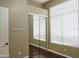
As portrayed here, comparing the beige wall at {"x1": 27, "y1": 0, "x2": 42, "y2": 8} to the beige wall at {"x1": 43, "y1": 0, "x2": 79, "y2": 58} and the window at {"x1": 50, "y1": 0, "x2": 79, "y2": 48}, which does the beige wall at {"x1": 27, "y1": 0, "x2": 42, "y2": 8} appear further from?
the window at {"x1": 50, "y1": 0, "x2": 79, "y2": 48}

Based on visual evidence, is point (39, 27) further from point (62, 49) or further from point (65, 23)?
point (62, 49)

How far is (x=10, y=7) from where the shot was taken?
311 centimetres

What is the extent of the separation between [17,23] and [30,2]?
31.8 inches

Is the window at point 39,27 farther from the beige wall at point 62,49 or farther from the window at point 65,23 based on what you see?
the beige wall at point 62,49

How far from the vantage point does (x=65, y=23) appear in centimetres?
429

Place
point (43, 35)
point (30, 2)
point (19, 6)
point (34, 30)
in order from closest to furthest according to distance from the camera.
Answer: point (19, 6) → point (30, 2) → point (34, 30) → point (43, 35)

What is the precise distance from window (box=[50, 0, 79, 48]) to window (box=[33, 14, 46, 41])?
422 mm

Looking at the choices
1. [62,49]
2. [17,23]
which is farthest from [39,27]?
[17,23]

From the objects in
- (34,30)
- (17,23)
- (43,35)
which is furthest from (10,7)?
(43,35)

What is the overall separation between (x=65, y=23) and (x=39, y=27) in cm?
103

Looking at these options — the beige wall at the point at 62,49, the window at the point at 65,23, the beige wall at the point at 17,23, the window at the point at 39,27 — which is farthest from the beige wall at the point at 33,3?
the window at the point at 39,27

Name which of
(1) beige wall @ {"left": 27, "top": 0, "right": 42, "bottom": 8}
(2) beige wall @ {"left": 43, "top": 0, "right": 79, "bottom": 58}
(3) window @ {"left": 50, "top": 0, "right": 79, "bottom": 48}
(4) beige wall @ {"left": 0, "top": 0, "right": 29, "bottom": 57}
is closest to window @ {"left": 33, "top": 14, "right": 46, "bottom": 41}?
(3) window @ {"left": 50, "top": 0, "right": 79, "bottom": 48}

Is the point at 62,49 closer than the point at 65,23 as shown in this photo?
Yes

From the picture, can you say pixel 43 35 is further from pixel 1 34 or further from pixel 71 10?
pixel 1 34
